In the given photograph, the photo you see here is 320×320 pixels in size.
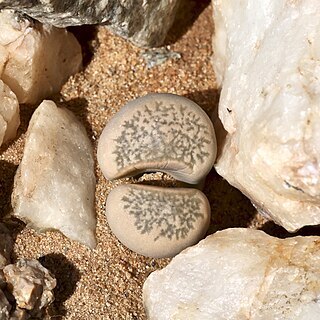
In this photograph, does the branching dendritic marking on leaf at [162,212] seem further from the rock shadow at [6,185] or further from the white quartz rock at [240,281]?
the rock shadow at [6,185]

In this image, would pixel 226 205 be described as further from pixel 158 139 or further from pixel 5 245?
pixel 5 245

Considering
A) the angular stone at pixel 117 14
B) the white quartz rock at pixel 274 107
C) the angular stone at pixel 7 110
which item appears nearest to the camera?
the white quartz rock at pixel 274 107

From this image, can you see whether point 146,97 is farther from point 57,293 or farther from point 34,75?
point 57,293

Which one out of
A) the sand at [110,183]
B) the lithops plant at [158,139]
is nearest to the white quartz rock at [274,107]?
the lithops plant at [158,139]

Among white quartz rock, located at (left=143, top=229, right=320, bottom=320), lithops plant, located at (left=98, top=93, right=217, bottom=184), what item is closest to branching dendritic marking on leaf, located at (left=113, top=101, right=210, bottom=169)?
lithops plant, located at (left=98, top=93, right=217, bottom=184)

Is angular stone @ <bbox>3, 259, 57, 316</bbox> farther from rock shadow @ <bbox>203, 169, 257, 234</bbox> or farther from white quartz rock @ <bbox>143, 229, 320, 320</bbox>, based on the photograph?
rock shadow @ <bbox>203, 169, 257, 234</bbox>

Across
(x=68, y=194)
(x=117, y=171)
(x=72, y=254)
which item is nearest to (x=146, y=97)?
(x=117, y=171)
